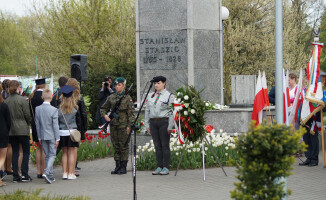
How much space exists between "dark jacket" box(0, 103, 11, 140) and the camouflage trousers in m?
2.09

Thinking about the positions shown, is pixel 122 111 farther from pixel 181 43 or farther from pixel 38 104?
pixel 181 43

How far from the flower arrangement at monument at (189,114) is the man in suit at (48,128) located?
2.24 m

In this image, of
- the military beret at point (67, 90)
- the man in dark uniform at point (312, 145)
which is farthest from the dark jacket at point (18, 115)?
the man in dark uniform at point (312, 145)

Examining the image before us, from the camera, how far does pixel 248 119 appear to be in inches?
562

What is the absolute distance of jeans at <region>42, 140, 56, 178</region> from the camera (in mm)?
10633

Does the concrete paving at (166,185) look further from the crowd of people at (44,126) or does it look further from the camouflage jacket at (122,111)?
the camouflage jacket at (122,111)

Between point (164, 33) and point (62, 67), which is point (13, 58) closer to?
point (62, 67)

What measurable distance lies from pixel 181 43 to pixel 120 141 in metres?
4.57

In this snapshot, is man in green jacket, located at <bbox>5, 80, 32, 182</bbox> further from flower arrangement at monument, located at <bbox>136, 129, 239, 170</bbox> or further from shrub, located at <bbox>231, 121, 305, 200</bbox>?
shrub, located at <bbox>231, 121, 305, 200</bbox>

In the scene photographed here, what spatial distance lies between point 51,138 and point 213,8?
276 inches

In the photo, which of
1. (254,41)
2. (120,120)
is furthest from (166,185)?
(254,41)

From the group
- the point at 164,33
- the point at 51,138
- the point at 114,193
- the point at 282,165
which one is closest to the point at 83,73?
the point at 164,33

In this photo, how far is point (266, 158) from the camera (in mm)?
5270

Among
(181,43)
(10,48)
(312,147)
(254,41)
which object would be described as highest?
(10,48)
